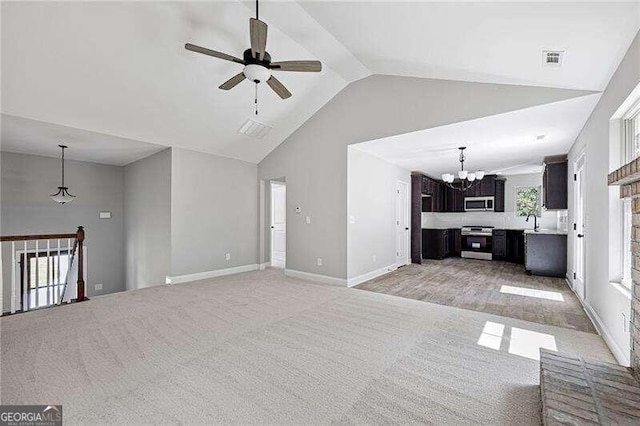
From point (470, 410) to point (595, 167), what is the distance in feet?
9.98

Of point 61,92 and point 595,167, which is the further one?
point 61,92

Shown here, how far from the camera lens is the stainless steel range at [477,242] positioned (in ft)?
26.1

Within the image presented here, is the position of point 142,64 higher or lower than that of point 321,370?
higher

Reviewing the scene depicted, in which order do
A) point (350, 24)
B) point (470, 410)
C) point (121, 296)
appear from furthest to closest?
1. point (121, 296)
2. point (350, 24)
3. point (470, 410)

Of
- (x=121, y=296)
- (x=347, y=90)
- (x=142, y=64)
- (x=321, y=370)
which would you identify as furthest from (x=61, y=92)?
(x=321, y=370)

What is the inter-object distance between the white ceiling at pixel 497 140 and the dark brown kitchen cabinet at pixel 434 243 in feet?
6.68

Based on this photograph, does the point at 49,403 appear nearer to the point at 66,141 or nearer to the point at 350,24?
the point at 350,24

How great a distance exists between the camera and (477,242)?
26.5 feet

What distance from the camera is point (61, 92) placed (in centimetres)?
351

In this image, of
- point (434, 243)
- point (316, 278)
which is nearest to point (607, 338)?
point (316, 278)

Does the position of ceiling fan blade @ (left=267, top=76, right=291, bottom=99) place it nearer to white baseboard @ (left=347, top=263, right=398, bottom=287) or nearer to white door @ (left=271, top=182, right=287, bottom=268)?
white baseboard @ (left=347, top=263, right=398, bottom=287)

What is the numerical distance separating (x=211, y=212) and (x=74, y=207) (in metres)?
3.18

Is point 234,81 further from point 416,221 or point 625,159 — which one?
point 416,221

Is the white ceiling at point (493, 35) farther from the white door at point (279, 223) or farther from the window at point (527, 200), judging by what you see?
the window at point (527, 200)
